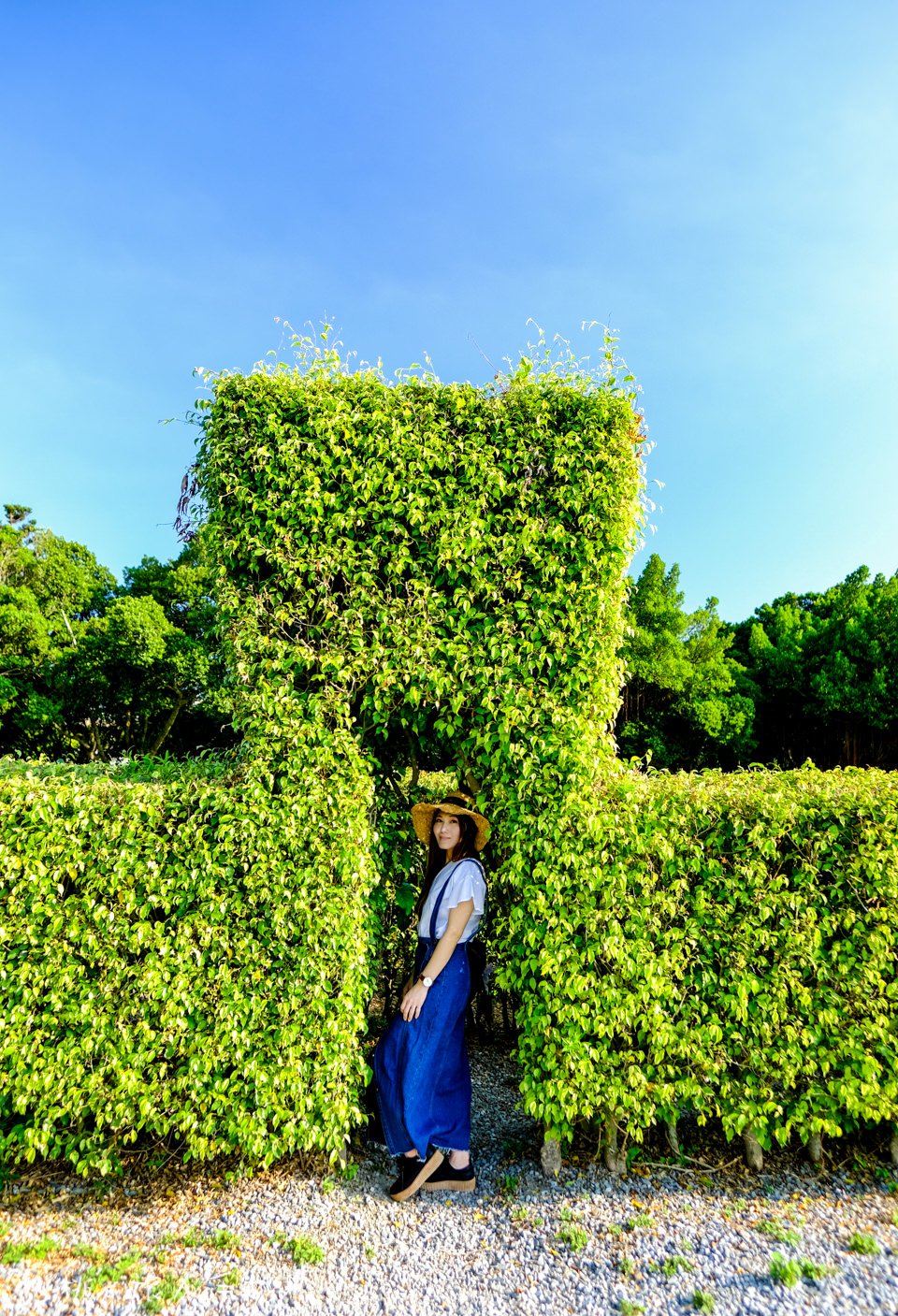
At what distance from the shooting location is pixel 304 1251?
12.1 ft

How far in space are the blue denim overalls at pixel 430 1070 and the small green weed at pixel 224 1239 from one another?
972mm

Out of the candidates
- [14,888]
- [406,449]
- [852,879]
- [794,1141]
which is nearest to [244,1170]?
[14,888]

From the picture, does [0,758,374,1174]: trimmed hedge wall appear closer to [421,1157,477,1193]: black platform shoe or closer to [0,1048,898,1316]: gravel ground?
[0,1048,898,1316]: gravel ground

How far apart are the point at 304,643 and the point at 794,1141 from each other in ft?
15.3

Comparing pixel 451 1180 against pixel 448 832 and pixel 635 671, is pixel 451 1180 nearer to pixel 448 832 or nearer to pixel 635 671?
pixel 448 832

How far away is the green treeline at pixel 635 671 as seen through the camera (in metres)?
28.6

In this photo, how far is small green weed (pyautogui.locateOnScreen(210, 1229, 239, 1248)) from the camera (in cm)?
375

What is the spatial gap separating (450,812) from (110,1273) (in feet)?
9.49

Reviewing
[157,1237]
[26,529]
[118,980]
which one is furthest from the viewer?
[26,529]

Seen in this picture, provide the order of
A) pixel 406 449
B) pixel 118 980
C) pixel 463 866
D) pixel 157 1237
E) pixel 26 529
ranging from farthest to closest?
pixel 26 529, pixel 406 449, pixel 463 866, pixel 118 980, pixel 157 1237

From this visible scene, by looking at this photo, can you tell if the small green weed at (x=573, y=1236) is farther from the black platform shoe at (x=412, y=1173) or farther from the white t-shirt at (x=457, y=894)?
the white t-shirt at (x=457, y=894)

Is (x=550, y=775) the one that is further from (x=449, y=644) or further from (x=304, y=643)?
(x=304, y=643)

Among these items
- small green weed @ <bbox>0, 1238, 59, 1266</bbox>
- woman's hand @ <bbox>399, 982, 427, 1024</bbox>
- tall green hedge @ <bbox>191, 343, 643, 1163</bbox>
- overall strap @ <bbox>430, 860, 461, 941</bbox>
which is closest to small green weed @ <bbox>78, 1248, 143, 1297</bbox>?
small green weed @ <bbox>0, 1238, 59, 1266</bbox>

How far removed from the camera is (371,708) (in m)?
4.76
